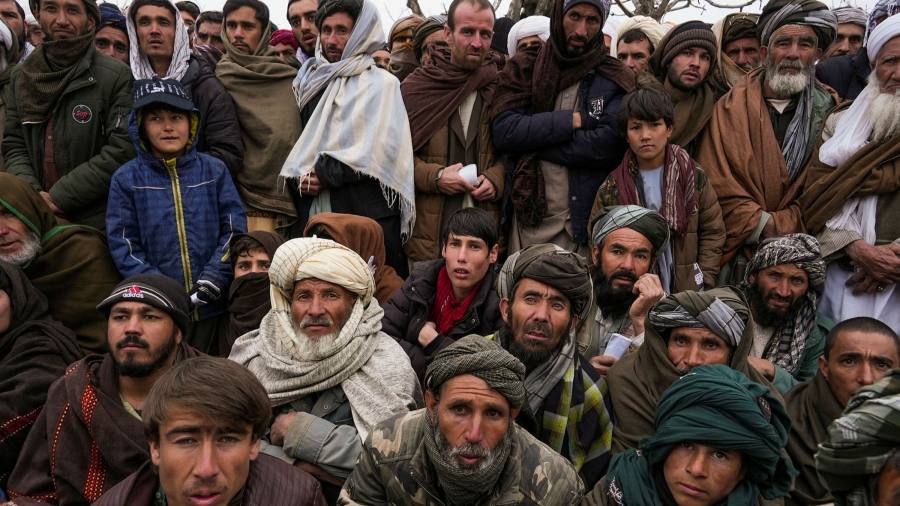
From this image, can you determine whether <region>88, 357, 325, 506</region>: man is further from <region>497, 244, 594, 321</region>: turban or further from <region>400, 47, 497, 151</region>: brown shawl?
<region>400, 47, 497, 151</region>: brown shawl

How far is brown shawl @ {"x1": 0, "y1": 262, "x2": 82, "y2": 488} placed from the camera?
414 cm

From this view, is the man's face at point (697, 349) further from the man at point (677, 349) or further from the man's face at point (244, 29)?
the man's face at point (244, 29)

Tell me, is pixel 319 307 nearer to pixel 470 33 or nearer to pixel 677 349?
pixel 677 349

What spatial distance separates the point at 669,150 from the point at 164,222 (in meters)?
3.11

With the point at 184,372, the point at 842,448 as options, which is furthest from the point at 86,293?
the point at 842,448

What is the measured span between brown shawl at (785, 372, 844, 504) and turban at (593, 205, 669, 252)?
1109 mm

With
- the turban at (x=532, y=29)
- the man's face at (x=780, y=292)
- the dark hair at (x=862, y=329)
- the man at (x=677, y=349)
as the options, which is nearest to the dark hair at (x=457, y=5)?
the turban at (x=532, y=29)

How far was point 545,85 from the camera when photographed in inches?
217

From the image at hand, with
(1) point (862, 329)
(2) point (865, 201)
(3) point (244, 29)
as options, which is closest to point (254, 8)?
(3) point (244, 29)

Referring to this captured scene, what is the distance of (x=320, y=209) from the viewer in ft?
18.5

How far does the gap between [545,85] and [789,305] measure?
79.8 inches

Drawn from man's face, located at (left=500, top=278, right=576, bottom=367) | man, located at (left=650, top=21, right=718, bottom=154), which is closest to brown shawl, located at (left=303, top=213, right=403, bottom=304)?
man's face, located at (left=500, top=278, right=576, bottom=367)

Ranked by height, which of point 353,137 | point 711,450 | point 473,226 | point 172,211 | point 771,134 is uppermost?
point 771,134

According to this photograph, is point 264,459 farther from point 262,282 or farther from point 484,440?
point 262,282
